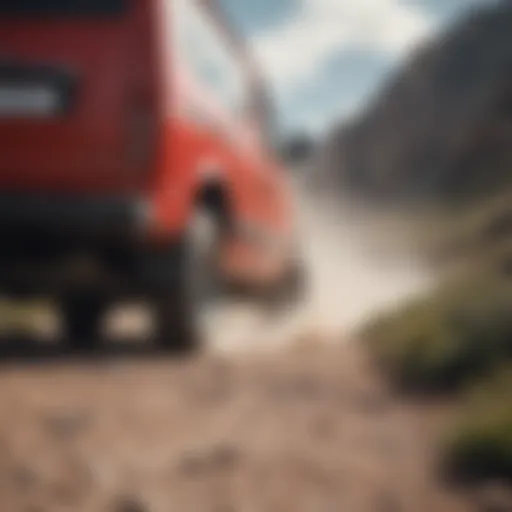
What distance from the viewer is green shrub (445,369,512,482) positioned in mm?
5137

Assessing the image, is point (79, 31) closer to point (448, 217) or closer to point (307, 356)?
point (307, 356)

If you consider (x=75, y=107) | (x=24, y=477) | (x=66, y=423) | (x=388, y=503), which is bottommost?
(x=388, y=503)

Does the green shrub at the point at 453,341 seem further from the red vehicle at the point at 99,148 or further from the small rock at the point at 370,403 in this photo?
the red vehicle at the point at 99,148

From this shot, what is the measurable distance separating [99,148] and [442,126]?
7546 cm

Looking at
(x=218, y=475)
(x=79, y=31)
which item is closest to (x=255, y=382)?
(x=218, y=475)

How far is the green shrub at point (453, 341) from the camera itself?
6.35 m

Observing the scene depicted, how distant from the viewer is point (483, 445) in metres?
5.18

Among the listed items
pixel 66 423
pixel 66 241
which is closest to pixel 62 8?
pixel 66 241

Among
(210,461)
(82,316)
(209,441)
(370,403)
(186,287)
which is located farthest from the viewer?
(82,316)

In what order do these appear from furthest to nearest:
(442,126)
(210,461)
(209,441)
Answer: (442,126)
(209,441)
(210,461)

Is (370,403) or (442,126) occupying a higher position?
(442,126)

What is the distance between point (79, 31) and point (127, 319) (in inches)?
186

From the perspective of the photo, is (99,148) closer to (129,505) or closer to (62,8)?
(62,8)

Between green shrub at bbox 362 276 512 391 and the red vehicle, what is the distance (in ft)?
4.00
